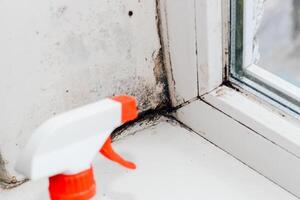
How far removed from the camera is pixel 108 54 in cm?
66

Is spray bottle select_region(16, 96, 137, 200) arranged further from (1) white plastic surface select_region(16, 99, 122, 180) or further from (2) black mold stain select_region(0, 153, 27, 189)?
(2) black mold stain select_region(0, 153, 27, 189)

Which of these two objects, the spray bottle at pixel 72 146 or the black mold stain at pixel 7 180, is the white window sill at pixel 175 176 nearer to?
the black mold stain at pixel 7 180

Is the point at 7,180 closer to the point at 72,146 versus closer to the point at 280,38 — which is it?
the point at 72,146

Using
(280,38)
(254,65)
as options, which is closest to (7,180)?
(254,65)

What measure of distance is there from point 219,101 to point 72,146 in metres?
0.24

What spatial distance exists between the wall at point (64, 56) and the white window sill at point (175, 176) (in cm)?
6

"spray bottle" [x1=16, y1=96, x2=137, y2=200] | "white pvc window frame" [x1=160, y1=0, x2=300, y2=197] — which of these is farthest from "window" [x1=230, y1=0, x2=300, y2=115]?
"spray bottle" [x1=16, y1=96, x2=137, y2=200]

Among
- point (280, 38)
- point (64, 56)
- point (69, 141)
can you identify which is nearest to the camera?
point (69, 141)

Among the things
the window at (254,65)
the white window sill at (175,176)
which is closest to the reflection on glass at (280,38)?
the window at (254,65)

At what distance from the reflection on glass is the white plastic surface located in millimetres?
270

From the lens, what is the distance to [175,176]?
645mm

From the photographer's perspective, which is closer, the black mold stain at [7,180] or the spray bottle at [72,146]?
the spray bottle at [72,146]

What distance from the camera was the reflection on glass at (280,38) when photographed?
29.5 inches

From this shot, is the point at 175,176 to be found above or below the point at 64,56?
below
